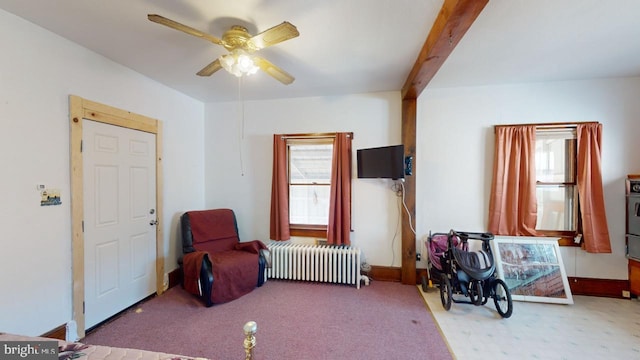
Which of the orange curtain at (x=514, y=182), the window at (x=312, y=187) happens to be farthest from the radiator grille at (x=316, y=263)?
the orange curtain at (x=514, y=182)

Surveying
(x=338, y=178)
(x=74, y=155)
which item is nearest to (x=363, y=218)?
(x=338, y=178)

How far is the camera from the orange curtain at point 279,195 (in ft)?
10.7

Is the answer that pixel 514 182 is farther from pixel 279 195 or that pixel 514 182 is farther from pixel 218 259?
pixel 218 259

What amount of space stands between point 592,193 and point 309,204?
3.42 meters

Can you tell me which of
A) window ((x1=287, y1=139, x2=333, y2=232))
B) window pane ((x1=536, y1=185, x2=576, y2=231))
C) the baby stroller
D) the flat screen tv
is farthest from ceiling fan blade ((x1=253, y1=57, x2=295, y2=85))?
window pane ((x1=536, y1=185, x2=576, y2=231))

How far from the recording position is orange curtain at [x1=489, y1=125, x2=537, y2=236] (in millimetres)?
2783

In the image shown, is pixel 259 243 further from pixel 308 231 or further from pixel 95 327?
pixel 95 327

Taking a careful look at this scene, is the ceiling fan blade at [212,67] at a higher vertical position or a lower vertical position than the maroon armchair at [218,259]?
higher

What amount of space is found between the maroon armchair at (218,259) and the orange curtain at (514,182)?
3011mm

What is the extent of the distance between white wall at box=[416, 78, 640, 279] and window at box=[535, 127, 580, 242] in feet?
0.73

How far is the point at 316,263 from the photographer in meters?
→ 3.02

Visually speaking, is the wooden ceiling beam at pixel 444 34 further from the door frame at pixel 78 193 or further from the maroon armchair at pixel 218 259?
the door frame at pixel 78 193

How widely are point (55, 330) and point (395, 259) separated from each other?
3.43m

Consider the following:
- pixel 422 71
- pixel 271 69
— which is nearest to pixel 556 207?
pixel 422 71
